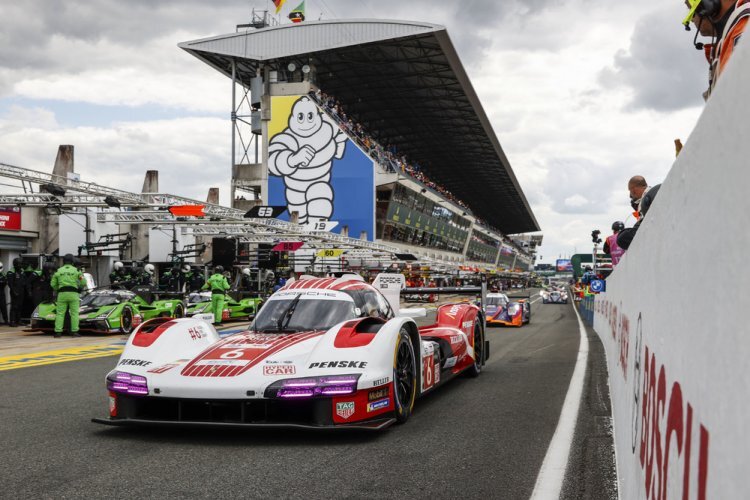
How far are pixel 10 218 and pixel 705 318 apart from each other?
2781 cm

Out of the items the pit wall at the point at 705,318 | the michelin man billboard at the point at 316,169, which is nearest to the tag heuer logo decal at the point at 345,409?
the pit wall at the point at 705,318

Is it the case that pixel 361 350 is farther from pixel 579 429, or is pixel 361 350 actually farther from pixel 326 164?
pixel 326 164

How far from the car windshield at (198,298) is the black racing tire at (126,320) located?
4472 millimetres

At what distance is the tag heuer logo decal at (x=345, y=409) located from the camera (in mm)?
5293

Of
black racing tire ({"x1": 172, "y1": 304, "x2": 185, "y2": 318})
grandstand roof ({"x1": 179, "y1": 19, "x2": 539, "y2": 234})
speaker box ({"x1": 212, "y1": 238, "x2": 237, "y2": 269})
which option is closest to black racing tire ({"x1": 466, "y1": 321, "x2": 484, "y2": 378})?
black racing tire ({"x1": 172, "y1": 304, "x2": 185, "y2": 318})

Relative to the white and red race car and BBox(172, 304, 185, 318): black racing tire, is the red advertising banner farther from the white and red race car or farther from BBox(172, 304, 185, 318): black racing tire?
the white and red race car

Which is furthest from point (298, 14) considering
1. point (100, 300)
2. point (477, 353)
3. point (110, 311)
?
point (477, 353)

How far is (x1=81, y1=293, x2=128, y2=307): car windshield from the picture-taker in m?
17.4

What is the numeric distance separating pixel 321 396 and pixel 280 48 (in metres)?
44.6

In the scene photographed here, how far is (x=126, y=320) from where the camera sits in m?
17.5

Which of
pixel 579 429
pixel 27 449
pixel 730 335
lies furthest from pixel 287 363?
pixel 730 335

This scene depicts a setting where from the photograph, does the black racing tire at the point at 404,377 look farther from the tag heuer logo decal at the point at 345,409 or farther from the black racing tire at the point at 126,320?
the black racing tire at the point at 126,320

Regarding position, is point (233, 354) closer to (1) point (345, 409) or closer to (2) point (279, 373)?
(2) point (279, 373)

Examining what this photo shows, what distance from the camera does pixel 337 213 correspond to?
160ft
